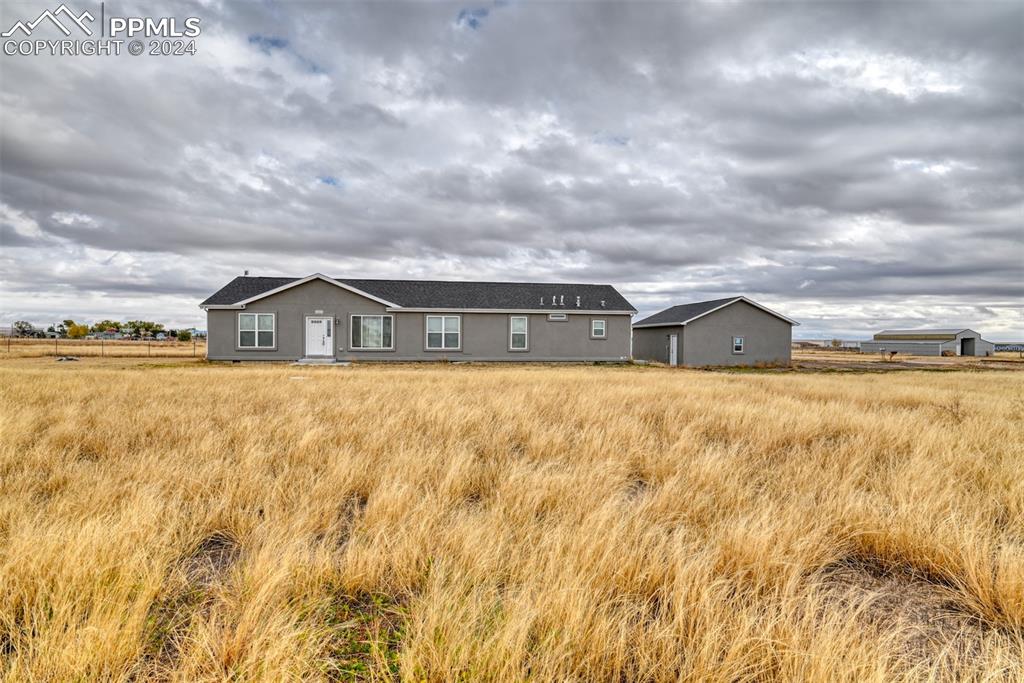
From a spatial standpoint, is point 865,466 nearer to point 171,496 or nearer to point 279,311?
point 171,496

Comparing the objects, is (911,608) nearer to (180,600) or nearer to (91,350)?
(180,600)

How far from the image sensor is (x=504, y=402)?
997cm

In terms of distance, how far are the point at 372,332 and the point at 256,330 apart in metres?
5.90

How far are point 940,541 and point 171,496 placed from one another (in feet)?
19.9

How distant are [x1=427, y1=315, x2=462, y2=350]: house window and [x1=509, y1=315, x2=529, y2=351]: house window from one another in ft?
9.71

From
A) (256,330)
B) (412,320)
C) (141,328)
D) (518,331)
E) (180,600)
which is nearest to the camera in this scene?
(180,600)

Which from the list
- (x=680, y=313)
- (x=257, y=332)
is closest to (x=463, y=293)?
(x=257, y=332)

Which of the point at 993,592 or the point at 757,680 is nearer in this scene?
the point at 757,680

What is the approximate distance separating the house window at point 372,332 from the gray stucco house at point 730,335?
1744 cm

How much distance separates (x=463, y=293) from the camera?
103ft

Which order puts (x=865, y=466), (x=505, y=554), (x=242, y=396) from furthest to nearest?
1. (x=242, y=396)
2. (x=865, y=466)
3. (x=505, y=554)

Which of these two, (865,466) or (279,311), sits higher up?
(279,311)

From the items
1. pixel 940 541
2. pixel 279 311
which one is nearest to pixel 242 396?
pixel 940 541

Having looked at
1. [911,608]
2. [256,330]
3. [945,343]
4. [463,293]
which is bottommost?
[911,608]
